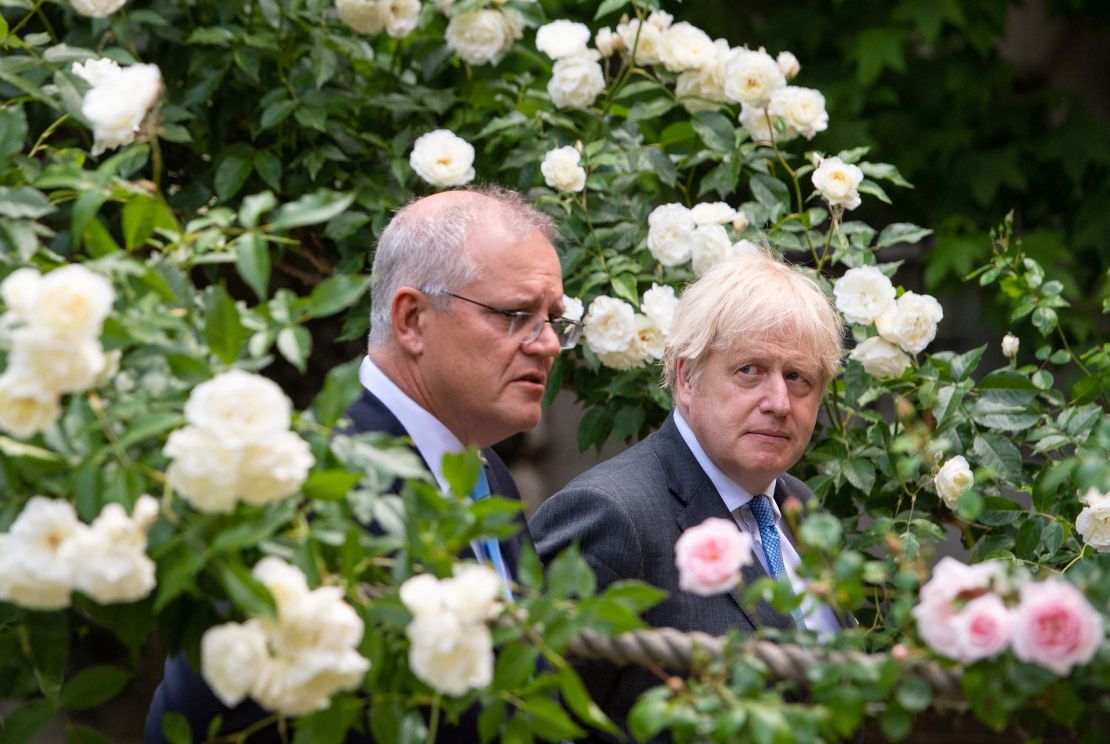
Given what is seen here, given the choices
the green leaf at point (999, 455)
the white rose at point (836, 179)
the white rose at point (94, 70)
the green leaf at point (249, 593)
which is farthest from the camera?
the white rose at point (836, 179)

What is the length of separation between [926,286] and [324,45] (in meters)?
2.20

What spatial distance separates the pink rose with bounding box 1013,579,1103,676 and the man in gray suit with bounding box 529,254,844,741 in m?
1.00

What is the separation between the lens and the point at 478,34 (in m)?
3.23

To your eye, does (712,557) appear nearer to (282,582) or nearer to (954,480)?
(282,582)

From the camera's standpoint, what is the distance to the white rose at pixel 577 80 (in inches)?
127

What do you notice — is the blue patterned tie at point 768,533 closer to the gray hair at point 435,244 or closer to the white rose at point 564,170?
the gray hair at point 435,244

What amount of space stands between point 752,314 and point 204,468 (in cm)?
134

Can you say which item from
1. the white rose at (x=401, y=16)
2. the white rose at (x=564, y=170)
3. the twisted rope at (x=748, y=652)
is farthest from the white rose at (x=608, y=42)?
the twisted rope at (x=748, y=652)

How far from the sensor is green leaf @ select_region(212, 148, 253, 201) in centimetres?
322

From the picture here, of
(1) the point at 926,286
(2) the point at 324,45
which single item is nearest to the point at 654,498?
(2) the point at 324,45

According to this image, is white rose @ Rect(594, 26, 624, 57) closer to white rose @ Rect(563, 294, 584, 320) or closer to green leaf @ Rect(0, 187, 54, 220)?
white rose @ Rect(563, 294, 584, 320)

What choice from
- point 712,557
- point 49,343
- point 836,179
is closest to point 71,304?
point 49,343

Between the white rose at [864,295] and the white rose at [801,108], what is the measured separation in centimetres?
37

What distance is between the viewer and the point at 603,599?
1.40 metres
